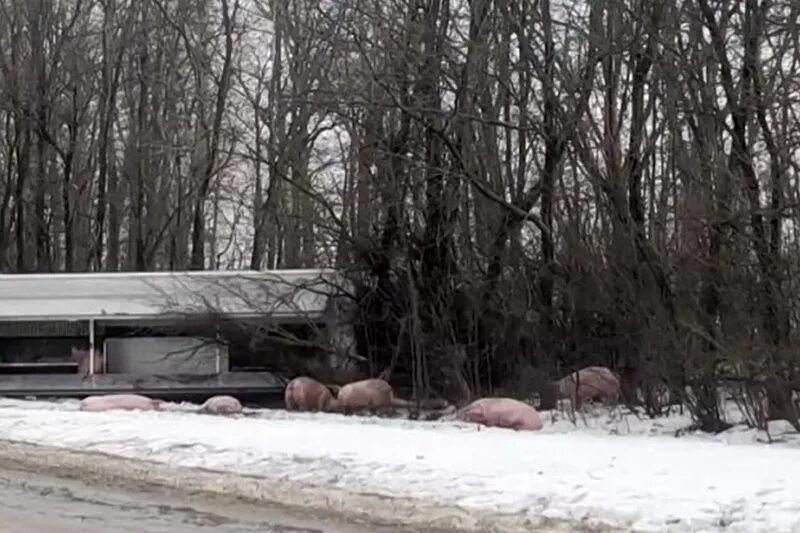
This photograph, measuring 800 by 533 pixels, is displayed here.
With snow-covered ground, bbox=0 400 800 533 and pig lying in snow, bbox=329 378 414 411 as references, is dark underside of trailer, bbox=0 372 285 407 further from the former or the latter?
snow-covered ground, bbox=0 400 800 533

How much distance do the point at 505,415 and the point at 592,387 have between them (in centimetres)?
300

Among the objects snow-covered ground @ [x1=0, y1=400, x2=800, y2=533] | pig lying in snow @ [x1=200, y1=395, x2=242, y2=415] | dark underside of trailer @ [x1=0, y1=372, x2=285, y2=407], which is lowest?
snow-covered ground @ [x1=0, y1=400, x2=800, y2=533]

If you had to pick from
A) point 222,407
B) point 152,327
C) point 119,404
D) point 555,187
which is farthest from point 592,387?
point 152,327

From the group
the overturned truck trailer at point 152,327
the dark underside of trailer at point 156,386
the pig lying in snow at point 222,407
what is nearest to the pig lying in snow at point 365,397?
the overturned truck trailer at point 152,327

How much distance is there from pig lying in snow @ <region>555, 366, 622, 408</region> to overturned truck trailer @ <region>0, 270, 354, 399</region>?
6160 millimetres

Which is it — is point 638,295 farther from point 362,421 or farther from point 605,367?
point 362,421

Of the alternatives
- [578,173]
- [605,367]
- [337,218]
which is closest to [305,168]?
[337,218]

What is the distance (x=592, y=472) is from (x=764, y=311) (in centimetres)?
661

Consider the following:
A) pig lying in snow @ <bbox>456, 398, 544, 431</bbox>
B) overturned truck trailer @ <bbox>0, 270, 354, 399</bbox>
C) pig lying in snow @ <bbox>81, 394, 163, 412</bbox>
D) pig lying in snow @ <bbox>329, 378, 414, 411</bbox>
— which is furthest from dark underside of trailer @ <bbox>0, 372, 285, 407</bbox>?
pig lying in snow @ <bbox>456, 398, 544, 431</bbox>

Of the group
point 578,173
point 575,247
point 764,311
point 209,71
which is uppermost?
point 209,71

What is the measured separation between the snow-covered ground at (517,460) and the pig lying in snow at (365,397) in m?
3.91

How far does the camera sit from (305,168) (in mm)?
31016

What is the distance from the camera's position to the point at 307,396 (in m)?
24.5

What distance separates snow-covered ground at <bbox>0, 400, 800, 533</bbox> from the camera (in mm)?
9867
